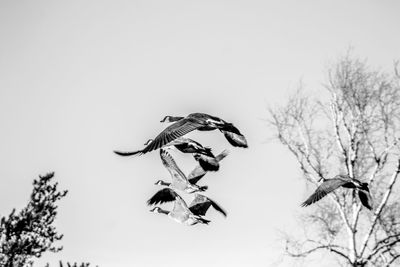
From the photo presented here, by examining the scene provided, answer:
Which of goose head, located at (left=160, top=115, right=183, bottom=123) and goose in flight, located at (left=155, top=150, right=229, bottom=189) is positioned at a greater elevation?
goose head, located at (left=160, top=115, right=183, bottom=123)

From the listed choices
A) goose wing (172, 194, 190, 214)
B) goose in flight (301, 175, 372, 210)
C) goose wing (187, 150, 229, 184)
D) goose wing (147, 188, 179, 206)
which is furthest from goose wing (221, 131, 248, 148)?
goose in flight (301, 175, 372, 210)

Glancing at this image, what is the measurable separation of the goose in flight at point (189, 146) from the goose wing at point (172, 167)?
0.32ft

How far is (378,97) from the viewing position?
927cm

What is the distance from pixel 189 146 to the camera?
1.89m

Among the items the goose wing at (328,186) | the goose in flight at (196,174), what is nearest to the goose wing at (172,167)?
the goose in flight at (196,174)

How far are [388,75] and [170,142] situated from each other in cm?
930

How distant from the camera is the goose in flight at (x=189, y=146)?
183 cm

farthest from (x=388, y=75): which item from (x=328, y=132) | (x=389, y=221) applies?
(x=389, y=221)

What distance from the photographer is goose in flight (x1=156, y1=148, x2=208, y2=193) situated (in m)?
1.91

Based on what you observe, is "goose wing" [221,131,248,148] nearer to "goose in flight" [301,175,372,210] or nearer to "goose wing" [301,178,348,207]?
"goose in flight" [301,175,372,210]

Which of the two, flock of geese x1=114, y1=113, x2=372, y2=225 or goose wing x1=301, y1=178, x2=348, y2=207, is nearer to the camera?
flock of geese x1=114, y1=113, x2=372, y2=225

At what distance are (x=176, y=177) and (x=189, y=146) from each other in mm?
216

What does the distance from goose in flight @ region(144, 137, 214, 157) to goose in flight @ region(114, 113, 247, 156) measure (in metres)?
0.08

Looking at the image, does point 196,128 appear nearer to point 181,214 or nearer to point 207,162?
point 207,162
